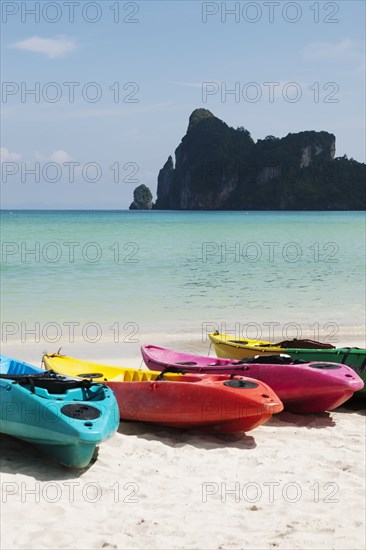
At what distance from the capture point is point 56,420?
201 inches

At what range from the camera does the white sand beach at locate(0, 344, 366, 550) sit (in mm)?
4152

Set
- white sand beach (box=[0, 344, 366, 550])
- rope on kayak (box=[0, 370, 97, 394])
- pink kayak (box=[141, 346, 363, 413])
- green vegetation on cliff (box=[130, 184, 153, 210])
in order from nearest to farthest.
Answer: white sand beach (box=[0, 344, 366, 550]) → rope on kayak (box=[0, 370, 97, 394]) → pink kayak (box=[141, 346, 363, 413]) → green vegetation on cliff (box=[130, 184, 153, 210])

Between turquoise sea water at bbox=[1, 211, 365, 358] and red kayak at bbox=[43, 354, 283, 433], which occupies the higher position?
red kayak at bbox=[43, 354, 283, 433]

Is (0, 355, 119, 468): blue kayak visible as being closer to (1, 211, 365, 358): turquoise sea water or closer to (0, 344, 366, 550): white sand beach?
(0, 344, 366, 550): white sand beach

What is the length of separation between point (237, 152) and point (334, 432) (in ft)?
410

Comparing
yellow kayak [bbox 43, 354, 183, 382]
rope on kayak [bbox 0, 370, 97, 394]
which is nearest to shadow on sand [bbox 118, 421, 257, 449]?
yellow kayak [bbox 43, 354, 183, 382]

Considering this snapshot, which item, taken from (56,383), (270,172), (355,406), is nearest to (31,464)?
(56,383)

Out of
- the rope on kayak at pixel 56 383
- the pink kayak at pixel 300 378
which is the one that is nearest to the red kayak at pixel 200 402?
the pink kayak at pixel 300 378

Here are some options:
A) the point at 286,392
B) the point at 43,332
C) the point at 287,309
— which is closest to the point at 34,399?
the point at 286,392

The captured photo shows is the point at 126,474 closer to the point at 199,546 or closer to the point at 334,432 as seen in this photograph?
the point at 199,546

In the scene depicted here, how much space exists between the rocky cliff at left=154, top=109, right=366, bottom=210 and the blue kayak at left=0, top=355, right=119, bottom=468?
397 ft

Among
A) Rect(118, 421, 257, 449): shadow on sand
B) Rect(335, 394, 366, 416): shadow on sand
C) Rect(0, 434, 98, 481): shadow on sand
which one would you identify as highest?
Rect(0, 434, 98, 481): shadow on sand

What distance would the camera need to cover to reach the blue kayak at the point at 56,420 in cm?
505

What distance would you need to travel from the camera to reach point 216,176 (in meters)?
131
